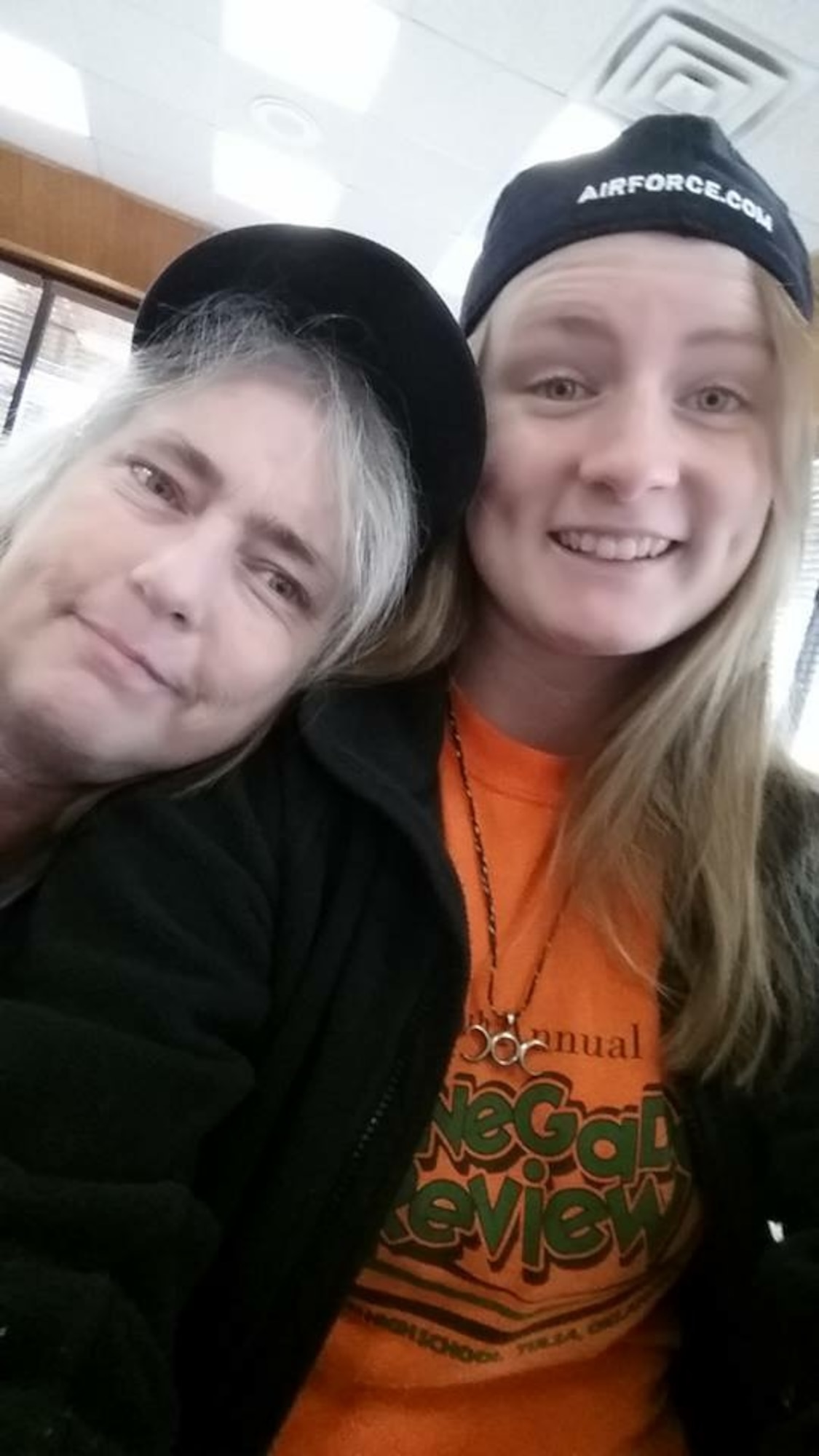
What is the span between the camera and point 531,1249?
0.67 metres

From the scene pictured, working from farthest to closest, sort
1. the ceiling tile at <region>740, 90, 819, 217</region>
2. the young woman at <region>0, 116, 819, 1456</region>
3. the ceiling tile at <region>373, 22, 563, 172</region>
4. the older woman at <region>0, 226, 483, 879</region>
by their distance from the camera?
the ceiling tile at <region>373, 22, 563, 172</region> < the ceiling tile at <region>740, 90, 819, 217</region> < the older woman at <region>0, 226, 483, 879</region> < the young woman at <region>0, 116, 819, 1456</region>

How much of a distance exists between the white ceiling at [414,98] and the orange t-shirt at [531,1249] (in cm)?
216

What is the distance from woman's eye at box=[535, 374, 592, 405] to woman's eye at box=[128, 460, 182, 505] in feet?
0.97

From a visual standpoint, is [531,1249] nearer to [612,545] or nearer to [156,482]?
[612,545]

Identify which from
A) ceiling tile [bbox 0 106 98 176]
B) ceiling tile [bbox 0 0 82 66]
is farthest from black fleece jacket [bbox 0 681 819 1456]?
ceiling tile [bbox 0 106 98 176]

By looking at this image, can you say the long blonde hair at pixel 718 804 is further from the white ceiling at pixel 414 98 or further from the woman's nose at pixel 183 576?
the white ceiling at pixel 414 98

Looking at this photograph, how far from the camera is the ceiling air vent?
7.02 feet

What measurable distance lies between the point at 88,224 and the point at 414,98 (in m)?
2.16

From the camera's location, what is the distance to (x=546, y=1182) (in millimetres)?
677

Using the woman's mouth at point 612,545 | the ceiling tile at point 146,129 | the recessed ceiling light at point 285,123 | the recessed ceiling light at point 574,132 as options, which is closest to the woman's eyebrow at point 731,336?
the woman's mouth at point 612,545

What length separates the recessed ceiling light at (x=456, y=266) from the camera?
3.65 m

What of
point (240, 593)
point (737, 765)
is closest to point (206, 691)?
A: point (240, 593)

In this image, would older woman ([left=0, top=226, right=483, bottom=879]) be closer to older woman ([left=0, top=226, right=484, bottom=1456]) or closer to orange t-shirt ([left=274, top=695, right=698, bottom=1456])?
older woman ([left=0, top=226, right=484, bottom=1456])

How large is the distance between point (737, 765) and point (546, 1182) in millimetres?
359
